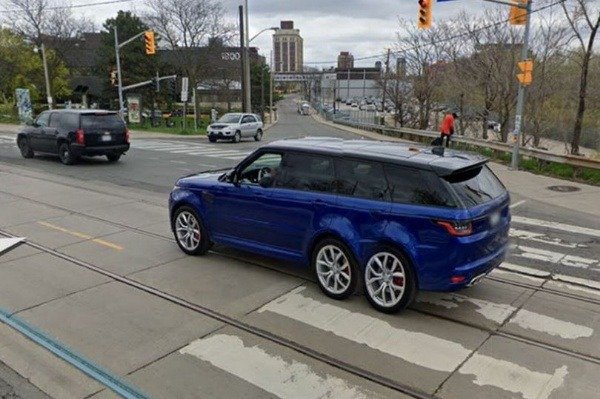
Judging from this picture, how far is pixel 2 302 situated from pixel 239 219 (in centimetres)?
278

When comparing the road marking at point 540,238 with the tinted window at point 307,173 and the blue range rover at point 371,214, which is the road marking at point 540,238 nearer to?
the blue range rover at point 371,214

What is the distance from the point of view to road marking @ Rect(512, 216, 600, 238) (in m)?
8.51

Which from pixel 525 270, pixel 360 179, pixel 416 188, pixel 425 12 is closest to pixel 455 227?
pixel 416 188

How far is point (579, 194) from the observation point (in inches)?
470

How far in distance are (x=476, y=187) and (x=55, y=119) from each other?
605 inches

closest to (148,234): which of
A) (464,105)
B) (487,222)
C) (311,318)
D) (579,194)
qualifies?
(311,318)

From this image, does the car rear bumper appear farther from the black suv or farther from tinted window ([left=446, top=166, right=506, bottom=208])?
tinted window ([left=446, top=166, right=506, bottom=208])

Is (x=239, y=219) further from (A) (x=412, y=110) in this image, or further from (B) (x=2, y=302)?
(A) (x=412, y=110)

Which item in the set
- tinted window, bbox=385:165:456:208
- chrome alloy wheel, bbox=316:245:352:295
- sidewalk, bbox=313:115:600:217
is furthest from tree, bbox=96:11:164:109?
tinted window, bbox=385:165:456:208

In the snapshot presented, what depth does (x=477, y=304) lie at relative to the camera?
530cm

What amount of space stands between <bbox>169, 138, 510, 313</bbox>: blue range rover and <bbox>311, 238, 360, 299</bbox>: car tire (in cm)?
1

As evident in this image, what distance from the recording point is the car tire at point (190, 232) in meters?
6.73

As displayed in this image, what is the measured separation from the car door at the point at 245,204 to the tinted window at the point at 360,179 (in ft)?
2.91

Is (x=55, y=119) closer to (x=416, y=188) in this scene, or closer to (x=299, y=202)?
(x=299, y=202)
